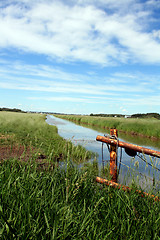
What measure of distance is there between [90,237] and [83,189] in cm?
140

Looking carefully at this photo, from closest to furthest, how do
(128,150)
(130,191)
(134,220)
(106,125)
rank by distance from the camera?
(134,220) < (130,191) < (128,150) < (106,125)

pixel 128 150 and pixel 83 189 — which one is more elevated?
pixel 128 150

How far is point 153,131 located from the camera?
2167 centimetres

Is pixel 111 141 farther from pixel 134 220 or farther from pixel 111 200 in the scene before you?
pixel 134 220

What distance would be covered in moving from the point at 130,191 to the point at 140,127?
22.7 metres

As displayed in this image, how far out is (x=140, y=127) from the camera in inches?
981

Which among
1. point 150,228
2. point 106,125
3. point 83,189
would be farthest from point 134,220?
point 106,125

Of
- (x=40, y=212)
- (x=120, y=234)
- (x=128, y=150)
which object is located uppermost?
(x=128, y=150)

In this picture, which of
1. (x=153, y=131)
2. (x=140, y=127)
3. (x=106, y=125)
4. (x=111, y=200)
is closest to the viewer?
(x=111, y=200)

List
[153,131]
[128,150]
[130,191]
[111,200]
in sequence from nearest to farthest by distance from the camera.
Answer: [111,200]
[130,191]
[128,150]
[153,131]

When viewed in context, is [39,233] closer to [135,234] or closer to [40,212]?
[40,212]

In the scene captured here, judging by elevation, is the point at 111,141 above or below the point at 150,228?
above

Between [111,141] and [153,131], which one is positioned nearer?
[111,141]

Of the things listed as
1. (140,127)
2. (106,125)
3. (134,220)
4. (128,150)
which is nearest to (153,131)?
(140,127)
